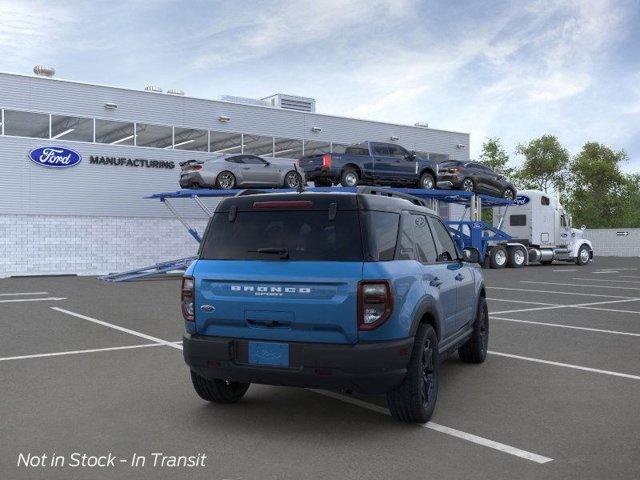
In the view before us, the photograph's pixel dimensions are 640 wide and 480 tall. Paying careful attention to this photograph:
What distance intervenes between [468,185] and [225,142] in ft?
36.0

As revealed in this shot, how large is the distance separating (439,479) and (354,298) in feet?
4.40

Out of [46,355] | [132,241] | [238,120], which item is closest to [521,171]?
[238,120]

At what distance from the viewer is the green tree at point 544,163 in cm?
6894

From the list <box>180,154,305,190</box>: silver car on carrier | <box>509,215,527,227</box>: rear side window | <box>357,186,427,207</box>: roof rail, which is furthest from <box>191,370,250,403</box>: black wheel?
<box>509,215,527,227</box>: rear side window

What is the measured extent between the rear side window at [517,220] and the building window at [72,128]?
1901cm

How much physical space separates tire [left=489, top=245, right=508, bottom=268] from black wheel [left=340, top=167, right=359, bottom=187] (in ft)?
32.4

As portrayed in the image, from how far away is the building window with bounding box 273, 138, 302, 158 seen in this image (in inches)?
1238

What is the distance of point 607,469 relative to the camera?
4.18 meters

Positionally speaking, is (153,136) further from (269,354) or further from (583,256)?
(269,354)

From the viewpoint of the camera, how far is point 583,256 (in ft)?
107

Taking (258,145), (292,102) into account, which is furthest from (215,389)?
(292,102)

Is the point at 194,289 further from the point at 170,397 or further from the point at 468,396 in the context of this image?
the point at 468,396

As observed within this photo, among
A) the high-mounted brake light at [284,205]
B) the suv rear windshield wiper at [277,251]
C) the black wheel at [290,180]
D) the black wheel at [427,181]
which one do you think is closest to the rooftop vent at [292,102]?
the black wheel at [290,180]

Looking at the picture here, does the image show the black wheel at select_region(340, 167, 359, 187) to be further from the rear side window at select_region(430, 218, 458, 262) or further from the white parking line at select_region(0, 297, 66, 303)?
the rear side window at select_region(430, 218, 458, 262)
